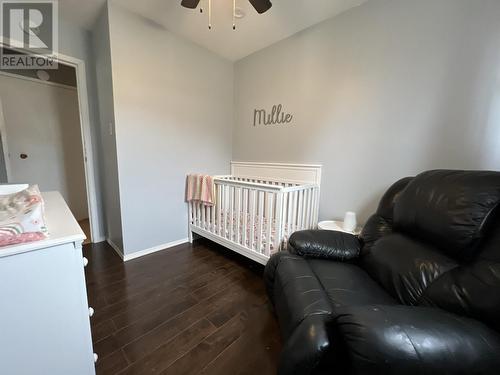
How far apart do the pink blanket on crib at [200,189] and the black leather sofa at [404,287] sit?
112 cm

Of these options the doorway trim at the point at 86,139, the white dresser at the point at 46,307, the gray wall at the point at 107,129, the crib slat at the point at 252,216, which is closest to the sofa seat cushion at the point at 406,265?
the crib slat at the point at 252,216

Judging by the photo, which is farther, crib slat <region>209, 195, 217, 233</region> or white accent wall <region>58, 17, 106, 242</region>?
crib slat <region>209, 195, 217, 233</region>

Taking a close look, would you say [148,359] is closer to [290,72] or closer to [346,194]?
[346,194]

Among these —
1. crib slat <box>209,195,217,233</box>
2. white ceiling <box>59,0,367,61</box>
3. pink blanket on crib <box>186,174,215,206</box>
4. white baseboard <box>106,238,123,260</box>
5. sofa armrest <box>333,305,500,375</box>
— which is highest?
white ceiling <box>59,0,367,61</box>

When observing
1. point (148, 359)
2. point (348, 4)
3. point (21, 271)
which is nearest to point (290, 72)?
point (348, 4)

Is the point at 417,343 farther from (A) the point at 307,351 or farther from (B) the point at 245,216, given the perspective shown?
(B) the point at 245,216

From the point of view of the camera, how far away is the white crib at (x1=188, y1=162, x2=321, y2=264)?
5.83 feet

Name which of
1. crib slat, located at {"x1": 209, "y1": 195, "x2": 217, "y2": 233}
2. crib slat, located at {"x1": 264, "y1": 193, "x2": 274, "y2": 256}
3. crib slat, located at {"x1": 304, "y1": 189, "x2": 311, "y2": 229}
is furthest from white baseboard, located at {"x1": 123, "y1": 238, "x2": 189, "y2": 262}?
crib slat, located at {"x1": 304, "y1": 189, "x2": 311, "y2": 229}

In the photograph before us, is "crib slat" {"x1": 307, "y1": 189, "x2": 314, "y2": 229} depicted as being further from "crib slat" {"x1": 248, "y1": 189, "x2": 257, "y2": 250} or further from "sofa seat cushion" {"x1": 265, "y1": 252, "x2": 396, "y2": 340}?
"sofa seat cushion" {"x1": 265, "y1": 252, "x2": 396, "y2": 340}

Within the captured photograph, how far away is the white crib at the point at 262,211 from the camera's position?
1778 mm

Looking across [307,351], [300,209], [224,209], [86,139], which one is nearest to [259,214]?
[300,209]

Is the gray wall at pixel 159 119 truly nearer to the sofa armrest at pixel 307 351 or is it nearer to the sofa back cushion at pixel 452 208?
the sofa armrest at pixel 307 351

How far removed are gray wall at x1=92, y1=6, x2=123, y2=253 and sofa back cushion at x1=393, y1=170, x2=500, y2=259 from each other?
7.88 feet

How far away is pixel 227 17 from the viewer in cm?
196
